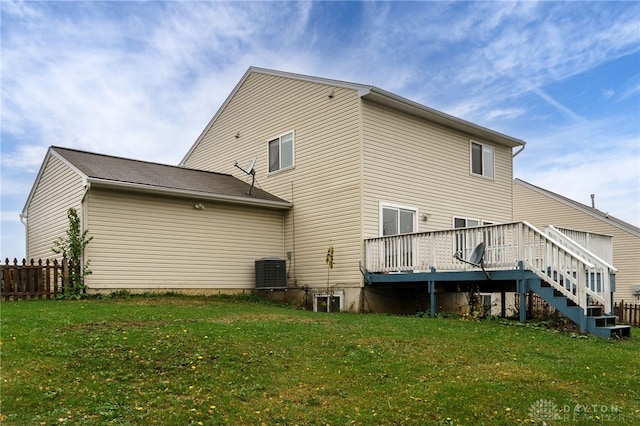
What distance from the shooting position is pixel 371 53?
16859mm

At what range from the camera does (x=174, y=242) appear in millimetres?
14180

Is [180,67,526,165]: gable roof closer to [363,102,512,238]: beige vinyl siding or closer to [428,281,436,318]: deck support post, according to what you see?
[363,102,512,238]: beige vinyl siding

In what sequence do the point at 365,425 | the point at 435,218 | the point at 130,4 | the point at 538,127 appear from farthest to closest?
the point at 538,127, the point at 435,218, the point at 130,4, the point at 365,425

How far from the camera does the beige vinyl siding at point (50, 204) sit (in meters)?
14.0

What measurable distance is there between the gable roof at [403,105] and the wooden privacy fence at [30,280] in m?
8.28

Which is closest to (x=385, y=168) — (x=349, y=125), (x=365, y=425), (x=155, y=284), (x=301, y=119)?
(x=349, y=125)

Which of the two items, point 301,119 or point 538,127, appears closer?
point 301,119

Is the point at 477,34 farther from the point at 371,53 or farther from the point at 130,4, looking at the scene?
the point at 130,4

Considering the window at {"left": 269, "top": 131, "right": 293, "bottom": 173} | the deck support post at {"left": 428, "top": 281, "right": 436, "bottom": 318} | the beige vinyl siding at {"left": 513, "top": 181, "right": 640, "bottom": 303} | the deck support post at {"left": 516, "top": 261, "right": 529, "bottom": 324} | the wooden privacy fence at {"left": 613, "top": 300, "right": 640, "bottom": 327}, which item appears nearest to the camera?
the deck support post at {"left": 516, "top": 261, "right": 529, "bottom": 324}

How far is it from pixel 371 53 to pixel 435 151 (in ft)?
12.3

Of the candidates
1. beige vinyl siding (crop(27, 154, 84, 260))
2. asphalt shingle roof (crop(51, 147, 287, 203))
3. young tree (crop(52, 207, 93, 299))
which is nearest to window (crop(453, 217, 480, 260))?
asphalt shingle roof (crop(51, 147, 287, 203))

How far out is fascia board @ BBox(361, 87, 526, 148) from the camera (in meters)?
14.2

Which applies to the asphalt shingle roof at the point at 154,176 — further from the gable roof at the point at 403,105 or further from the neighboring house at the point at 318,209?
the gable roof at the point at 403,105

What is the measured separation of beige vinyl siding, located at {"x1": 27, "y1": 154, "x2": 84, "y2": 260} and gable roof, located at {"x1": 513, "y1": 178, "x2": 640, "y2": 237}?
21.0 m
